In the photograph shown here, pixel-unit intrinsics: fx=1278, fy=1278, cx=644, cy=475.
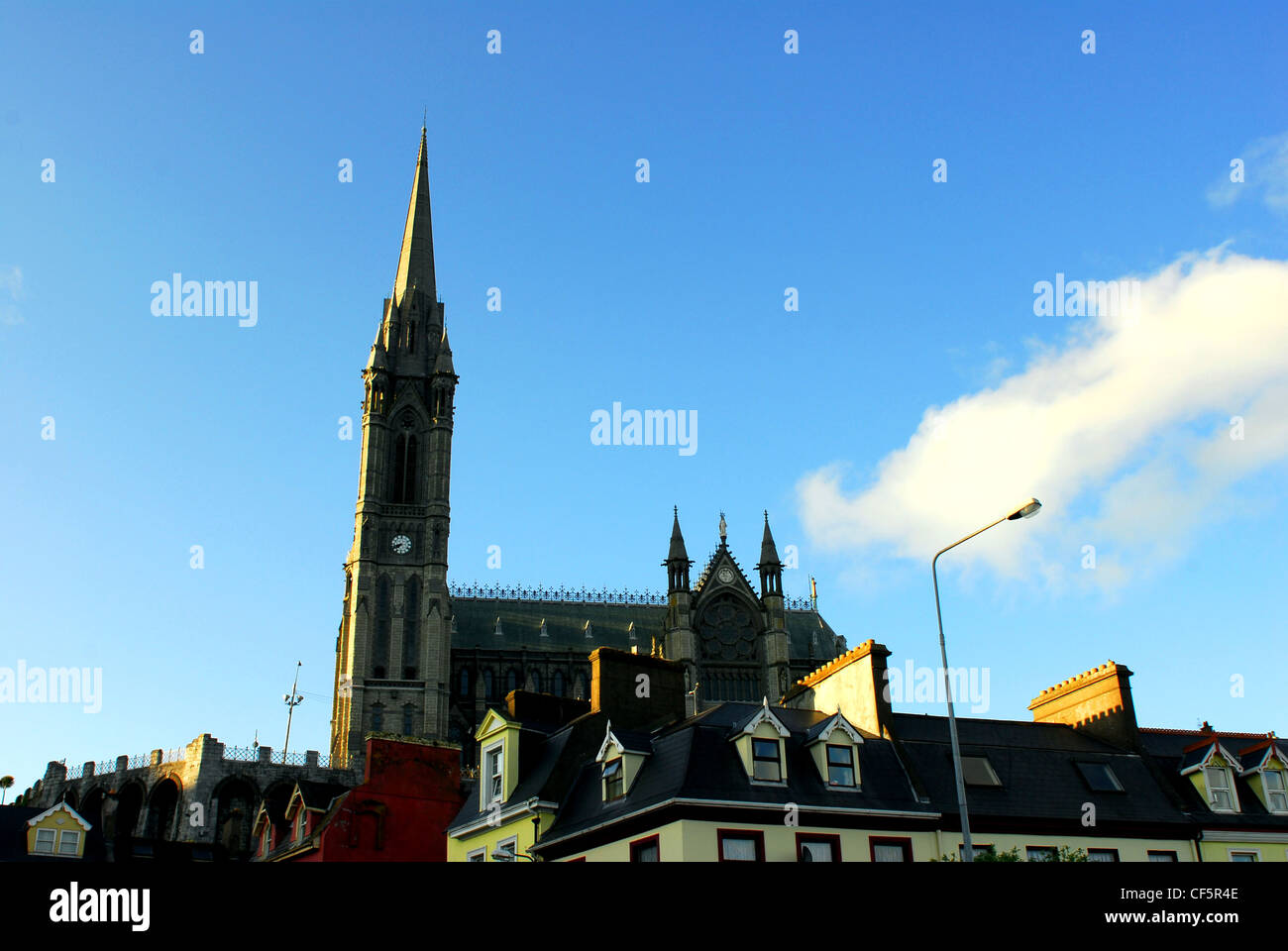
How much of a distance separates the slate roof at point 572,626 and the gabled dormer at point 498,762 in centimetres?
8249

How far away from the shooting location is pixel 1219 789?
34.4 metres

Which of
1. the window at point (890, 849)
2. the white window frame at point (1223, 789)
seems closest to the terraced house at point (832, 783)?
the window at point (890, 849)

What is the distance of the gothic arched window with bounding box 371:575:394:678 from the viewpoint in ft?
352

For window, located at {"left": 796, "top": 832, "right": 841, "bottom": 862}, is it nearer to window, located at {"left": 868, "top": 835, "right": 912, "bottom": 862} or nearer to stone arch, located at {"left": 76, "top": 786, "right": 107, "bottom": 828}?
window, located at {"left": 868, "top": 835, "right": 912, "bottom": 862}

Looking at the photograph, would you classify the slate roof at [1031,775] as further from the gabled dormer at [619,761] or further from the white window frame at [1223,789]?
the gabled dormer at [619,761]

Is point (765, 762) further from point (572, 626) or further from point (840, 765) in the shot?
point (572, 626)

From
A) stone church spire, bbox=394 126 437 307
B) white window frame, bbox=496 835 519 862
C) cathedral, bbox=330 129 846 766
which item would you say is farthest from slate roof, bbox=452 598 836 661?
white window frame, bbox=496 835 519 862

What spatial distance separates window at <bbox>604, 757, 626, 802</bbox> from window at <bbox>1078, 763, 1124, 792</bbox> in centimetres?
1276

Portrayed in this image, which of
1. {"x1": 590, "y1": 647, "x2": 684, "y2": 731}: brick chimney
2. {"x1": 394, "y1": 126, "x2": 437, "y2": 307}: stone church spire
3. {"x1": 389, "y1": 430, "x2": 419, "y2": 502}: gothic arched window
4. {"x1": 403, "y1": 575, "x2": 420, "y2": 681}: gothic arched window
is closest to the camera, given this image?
{"x1": 590, "y1": 647, "x2": 684, "y2": 731}: brick chimney

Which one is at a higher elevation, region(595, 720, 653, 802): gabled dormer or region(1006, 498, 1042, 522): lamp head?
region(1006, 498, 1042, 522): lamp head

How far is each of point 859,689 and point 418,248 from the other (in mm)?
107037
